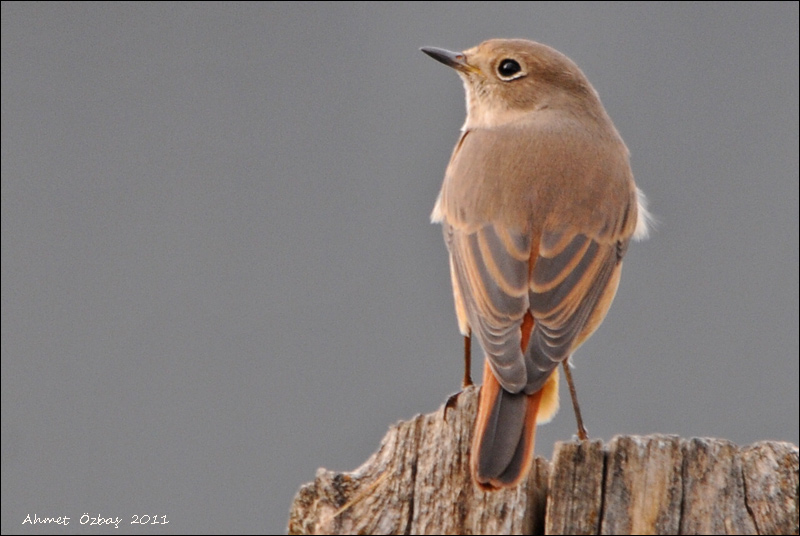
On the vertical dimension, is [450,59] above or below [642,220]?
above

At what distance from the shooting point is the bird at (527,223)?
5.19 metres

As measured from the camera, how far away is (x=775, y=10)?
3775 centimetres

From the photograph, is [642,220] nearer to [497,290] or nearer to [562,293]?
[562,293]

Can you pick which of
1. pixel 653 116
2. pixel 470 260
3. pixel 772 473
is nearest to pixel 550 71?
pixel 470 260

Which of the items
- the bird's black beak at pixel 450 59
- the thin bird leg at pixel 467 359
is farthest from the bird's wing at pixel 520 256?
the bird's black beak at pixel 450 59

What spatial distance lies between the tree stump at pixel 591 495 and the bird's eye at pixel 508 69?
3.37 m

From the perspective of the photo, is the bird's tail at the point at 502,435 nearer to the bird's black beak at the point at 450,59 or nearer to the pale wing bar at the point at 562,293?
the pale wing bar at the point at 562,293

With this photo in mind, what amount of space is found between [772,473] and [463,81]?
12.6ft

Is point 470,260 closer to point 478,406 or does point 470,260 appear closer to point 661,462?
point 478,406

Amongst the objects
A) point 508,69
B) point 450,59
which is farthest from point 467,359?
point 450,59

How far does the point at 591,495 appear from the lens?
4.31 meters

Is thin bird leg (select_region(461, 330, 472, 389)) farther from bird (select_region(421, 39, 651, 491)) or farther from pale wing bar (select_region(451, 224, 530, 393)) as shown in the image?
pale wing bar (select_region(451, 224, 530, 393))

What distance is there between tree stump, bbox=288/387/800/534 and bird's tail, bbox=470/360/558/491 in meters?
0.05

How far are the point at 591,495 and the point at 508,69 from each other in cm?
370
